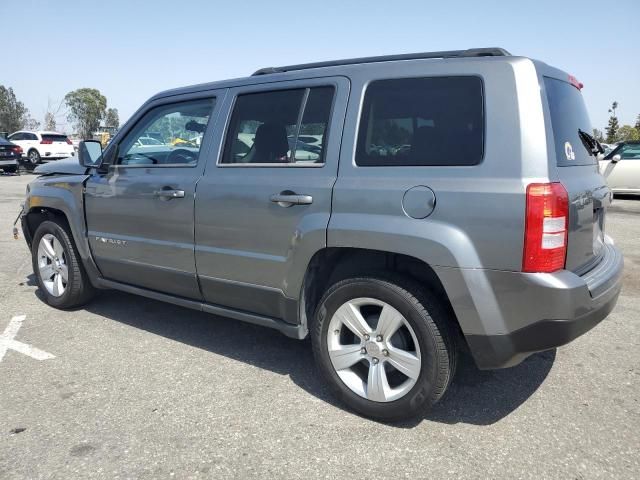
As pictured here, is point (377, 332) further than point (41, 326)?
No

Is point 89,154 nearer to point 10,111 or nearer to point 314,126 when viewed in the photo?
point 314,126

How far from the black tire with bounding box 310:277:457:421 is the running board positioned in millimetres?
366

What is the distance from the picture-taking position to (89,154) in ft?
14.2

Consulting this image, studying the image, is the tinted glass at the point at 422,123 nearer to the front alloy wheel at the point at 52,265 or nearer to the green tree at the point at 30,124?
the front alloy wheel at the point at 52,265

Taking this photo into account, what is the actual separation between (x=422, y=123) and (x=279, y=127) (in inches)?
37.9

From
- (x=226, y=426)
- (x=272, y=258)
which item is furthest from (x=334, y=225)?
(x=226, y=426)

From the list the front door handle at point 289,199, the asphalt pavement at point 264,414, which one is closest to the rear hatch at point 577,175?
the asphalt pavement at point 264,414

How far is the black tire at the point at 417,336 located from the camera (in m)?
2.63

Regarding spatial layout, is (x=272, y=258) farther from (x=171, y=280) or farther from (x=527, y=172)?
(x=527, y=172)

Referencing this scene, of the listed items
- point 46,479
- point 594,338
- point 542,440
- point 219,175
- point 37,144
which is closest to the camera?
point 46,479

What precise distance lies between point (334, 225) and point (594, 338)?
2.47 meters

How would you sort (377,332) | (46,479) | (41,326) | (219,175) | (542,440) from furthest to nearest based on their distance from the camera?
(41,326) < (219,175) < (377,332) < (542,440) < (46,479)

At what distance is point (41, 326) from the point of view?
14.2 ft

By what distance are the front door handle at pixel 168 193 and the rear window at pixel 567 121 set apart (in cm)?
229
